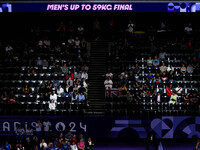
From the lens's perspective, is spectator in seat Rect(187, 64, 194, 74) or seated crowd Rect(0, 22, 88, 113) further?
spectator in seat Rect(187, 64, 194, 74)

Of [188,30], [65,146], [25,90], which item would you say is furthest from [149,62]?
[65,146]

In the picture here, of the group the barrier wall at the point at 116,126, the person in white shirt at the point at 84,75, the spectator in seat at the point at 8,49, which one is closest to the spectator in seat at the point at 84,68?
the person in white shirt at the point at 84,75

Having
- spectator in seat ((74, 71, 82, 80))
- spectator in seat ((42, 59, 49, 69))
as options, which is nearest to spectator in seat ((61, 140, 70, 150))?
spectator in seat ((74, 71, 82, 80))

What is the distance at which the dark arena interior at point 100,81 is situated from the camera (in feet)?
67.8

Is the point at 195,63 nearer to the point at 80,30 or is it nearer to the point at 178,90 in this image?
the point at 178,90

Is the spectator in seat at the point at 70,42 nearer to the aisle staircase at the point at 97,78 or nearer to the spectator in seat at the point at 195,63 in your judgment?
the aisle staircase at the point at 97,78

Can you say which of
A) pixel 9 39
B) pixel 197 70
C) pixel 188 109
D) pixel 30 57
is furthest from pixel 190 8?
pixel 9 39

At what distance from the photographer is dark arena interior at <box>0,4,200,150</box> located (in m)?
20.7

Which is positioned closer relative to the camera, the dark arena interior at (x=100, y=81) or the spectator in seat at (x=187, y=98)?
the dark arena interior at (x=100, y=81)

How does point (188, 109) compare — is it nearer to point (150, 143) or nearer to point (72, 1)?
point (150, 143)

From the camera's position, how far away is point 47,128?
20.6 metres

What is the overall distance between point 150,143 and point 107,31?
9.87 meters

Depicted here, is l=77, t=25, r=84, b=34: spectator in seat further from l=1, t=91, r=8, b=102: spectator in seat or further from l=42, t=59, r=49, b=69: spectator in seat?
l=1, t=91, r=8, b=102: spectator in seat

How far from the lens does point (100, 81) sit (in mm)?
23531
